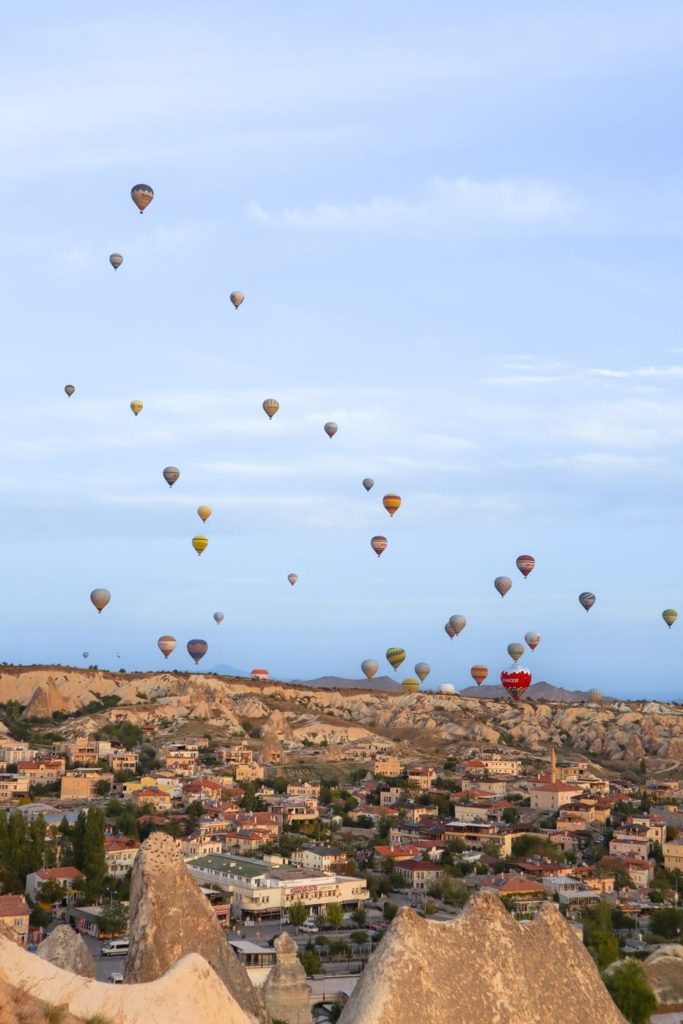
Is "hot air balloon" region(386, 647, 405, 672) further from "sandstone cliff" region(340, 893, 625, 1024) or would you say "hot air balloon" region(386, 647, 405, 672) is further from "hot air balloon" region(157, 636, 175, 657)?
"sandstone cliff" region(340, 893, 625, 1024)

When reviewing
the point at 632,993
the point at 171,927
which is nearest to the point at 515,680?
the point at 632,993

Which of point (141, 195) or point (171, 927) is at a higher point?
point (141, 195)

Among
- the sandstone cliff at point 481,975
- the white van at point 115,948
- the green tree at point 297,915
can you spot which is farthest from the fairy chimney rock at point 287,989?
the green tree at point 297,915

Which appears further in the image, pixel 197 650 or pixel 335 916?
pixel 197 650

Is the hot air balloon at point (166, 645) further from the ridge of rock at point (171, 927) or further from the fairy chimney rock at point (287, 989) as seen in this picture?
the ridge of rock at point (171, 927)

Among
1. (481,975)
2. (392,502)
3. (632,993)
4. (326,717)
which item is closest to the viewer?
(481,975)

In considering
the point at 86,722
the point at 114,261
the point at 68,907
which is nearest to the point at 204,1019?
the point at 68,907

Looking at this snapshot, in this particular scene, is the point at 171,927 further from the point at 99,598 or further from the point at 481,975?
the point at 99,598
